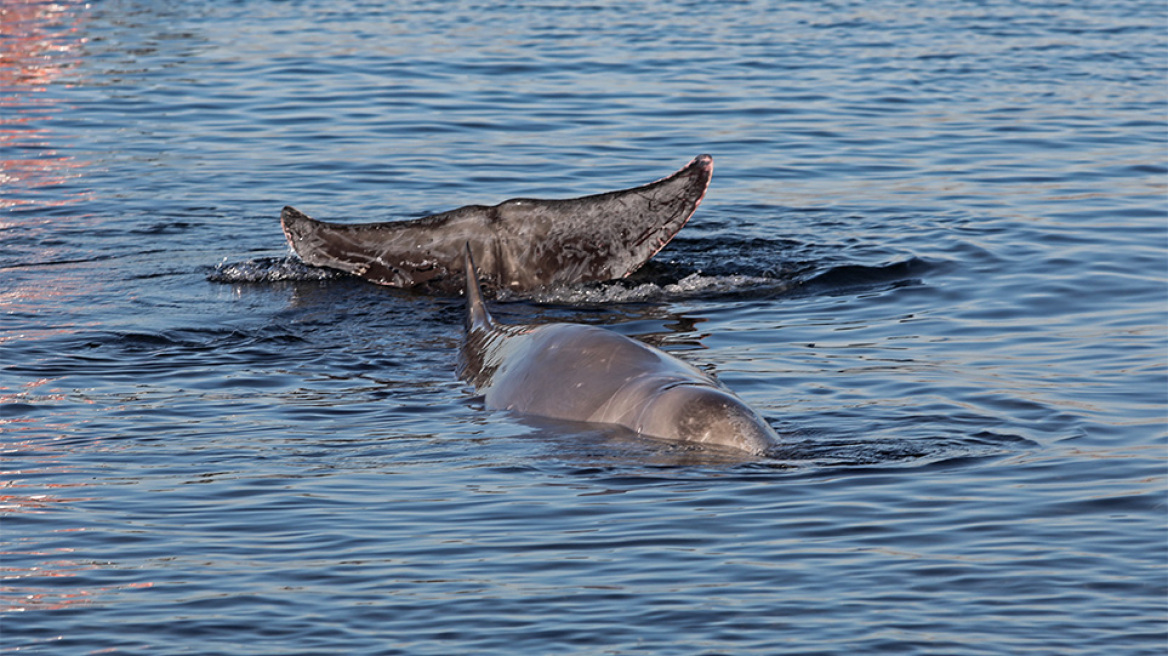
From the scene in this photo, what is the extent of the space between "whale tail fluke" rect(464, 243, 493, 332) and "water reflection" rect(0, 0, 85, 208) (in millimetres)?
6436

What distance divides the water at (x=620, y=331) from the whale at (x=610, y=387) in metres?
0.16

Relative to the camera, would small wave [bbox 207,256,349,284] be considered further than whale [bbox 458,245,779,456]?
Yes

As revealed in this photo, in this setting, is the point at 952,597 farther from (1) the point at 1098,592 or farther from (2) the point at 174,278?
(2) the point at 174,278

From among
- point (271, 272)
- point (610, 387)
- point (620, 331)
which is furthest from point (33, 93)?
point (610, 387)

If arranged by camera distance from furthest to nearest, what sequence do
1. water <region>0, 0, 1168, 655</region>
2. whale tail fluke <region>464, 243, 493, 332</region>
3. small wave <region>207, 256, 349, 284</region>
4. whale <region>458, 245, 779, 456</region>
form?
small wave <region>207, 256, 349, 284</region> < whale tail fluke <region>464, 243, 493, 332</region> < whale <region>458, 245, 779, 456</region> < water <region>0, 0, 1168, 655</region>

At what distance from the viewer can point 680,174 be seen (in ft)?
39.8

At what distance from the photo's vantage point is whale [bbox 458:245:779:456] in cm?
821

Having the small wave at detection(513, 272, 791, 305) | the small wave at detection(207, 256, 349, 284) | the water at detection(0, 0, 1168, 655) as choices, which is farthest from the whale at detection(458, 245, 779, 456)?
the small wave at detection(207, 256, 349, 284)

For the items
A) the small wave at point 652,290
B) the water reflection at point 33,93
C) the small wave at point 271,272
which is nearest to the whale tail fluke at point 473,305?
the small wave at point 652,290

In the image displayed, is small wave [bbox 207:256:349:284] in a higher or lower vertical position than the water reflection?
lower

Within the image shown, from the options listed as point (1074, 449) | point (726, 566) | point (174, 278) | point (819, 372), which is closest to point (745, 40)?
point (174, 278)

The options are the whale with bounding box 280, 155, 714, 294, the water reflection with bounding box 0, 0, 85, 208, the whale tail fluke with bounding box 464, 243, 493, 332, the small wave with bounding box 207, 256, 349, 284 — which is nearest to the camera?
the whale tail fluke with bounding box 464, 243, 493, 332

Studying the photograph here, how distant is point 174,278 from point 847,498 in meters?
7.27

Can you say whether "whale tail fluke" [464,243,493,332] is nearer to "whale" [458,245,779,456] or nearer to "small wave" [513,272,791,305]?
"whale" [458,245,779,456]
